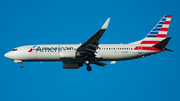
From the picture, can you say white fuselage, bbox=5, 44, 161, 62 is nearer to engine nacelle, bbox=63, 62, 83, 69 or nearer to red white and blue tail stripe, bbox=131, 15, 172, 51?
red white and blue tail stripe, bbox=131, 15, 172, 51

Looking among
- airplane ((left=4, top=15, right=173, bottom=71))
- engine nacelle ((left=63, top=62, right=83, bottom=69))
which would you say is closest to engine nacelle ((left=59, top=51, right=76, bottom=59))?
airplane ((left=4, top=15, right=173, bottom=71))

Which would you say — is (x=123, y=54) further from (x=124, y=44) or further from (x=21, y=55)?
(x=21, y=55)

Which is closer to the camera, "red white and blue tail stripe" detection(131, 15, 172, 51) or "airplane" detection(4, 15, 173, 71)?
"airplane" detection(4, 15, 173, 71)

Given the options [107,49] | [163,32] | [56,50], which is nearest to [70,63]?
[56,50]

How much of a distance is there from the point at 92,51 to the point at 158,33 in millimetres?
10323

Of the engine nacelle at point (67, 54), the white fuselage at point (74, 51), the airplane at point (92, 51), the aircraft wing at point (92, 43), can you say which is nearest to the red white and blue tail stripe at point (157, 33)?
the airplane at point (92, 51)

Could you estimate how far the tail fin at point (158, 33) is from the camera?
123 ft

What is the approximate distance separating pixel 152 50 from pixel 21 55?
1828 centimetres

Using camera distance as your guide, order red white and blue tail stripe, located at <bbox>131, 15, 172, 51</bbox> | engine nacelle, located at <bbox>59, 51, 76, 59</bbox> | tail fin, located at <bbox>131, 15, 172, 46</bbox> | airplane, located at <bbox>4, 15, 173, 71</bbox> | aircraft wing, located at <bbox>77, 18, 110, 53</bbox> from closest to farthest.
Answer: aircraft wing, located at <bbox>77, 18, 110, 53</bbox> → engine nacelle, located at <bbox>59, 51, 76, 59</bbox> → airplane, located at <bbox>4, 15, 173, 71</bbox> → red white and blue tail stripe, located at <bbox>131, 15, 172, 51</bbox> → tail fin, located at <bbox>131, 15, 172, 46</bbox>

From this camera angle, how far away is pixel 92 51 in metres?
35.2

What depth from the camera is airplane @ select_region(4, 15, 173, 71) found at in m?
35.4

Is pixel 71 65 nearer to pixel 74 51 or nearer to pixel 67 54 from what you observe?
pixel 74 51

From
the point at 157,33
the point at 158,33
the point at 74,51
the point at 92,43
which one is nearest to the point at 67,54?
the point at 74,51

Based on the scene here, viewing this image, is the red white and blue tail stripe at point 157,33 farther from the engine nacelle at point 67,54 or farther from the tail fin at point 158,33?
the engine nacelle at point 67,54
